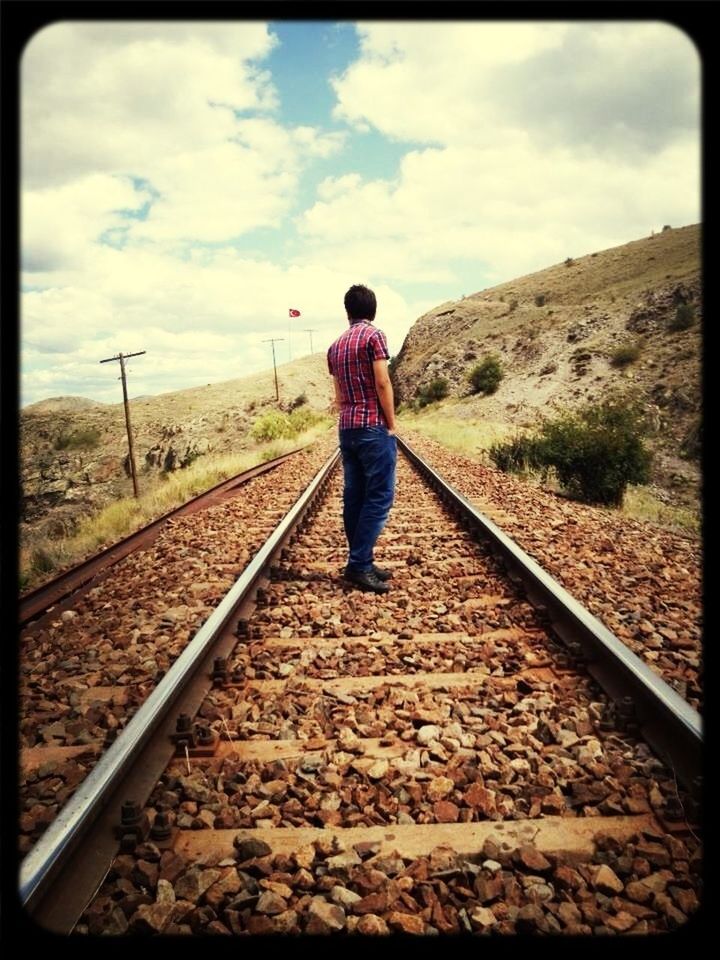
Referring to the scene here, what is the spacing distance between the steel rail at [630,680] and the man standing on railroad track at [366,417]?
127 cm

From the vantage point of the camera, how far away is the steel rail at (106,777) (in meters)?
1.90

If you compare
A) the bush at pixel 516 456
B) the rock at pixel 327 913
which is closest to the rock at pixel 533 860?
the rock at pixel 327 913

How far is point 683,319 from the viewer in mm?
35000

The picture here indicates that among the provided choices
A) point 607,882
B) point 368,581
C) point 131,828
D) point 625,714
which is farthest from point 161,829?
point 368,581

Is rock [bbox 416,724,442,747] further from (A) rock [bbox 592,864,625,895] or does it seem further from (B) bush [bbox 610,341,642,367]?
(B) bush [bbox 610,341,642,367]

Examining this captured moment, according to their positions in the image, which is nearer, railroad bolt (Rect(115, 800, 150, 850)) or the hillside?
railroad bolt (Rect(115, 800, 150, 850))

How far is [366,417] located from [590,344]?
3882cm

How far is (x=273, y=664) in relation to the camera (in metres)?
3.77

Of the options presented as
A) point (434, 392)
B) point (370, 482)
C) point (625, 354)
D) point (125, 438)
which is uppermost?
point (434, 392)

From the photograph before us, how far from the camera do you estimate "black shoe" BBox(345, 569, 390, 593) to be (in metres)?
5.02

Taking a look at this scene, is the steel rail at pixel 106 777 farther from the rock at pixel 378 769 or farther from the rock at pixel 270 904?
the rock at pixel 378 769

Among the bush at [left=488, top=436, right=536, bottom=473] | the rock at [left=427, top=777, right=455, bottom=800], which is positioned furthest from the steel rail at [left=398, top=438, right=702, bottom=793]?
the bush at [left=488, top=436, right=536, bottom=473]

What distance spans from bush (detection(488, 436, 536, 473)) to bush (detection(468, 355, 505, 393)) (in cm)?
3042

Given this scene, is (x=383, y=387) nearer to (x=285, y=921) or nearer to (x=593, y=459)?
(x=285, y=921)
